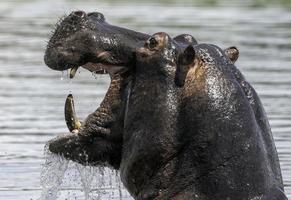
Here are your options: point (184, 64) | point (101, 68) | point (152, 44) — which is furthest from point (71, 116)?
point (184, 64)

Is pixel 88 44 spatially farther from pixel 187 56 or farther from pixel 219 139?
pixel 219 139

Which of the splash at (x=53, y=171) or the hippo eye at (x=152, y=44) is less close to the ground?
the hippo eye at (x=152, y=44)

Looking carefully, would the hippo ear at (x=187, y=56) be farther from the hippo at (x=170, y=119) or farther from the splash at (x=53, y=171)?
the splash at (x=53, y=171)

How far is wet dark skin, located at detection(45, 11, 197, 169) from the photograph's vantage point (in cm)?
635

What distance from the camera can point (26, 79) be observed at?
1780 centimetres

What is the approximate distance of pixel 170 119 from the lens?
19.8 ft

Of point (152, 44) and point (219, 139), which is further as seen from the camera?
point (152, 44)

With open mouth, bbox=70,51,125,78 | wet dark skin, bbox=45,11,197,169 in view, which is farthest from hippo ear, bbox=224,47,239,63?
open mouth, bbox=70,51,125,78

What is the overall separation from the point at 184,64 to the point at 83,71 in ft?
43.1

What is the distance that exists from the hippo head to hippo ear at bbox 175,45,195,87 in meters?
0.34

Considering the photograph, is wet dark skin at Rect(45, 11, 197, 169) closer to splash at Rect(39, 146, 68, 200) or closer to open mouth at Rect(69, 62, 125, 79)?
open mouth at Rect(69, 62, 125, 79)

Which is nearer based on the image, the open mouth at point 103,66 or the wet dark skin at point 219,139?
the wet dark skin at point 219,139

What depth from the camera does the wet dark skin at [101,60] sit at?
635 centimetres

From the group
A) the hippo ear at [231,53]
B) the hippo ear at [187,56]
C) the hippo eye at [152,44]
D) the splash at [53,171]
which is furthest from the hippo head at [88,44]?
the splash at [53,171]
